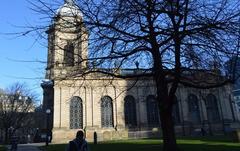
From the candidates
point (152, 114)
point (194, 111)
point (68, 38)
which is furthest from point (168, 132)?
point (194, 111)

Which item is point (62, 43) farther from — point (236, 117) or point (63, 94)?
point (236, 117)

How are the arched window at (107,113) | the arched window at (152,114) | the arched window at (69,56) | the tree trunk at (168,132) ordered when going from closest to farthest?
the tree trunk at (168,132) → the arched window at (69,56) → the arched window at (107,113) → the arched window at (152,114)

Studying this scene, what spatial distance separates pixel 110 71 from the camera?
14.8m

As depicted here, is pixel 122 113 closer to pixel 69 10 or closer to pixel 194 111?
pixel 194 111

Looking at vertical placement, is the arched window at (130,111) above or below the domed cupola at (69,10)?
below

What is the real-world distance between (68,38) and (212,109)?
4031 cm

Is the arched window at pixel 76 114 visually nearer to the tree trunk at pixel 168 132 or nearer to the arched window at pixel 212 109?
the arched window at pixel 212 109

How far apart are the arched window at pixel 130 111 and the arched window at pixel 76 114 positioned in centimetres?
673

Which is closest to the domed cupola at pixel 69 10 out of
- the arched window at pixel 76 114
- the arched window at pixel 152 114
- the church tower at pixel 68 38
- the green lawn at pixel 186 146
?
the church tower at pixel 68 38

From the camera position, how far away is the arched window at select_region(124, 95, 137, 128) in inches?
1783

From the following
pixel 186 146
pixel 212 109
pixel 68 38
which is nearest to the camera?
pixel 68 38

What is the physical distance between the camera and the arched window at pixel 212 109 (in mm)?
48356

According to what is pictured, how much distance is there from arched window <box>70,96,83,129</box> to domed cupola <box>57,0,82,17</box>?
105 ft

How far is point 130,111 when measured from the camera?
46156 millimetres
